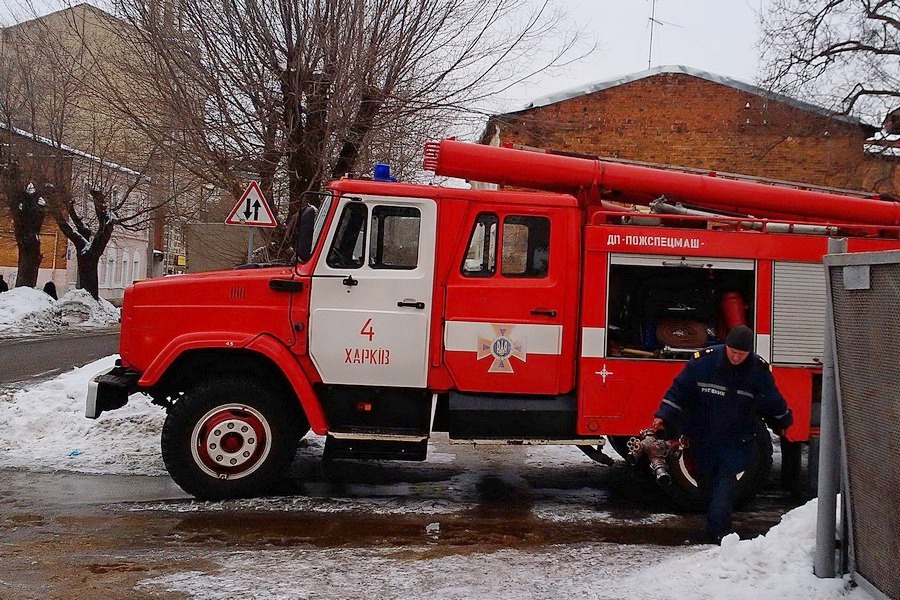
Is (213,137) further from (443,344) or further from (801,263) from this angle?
(801,263)

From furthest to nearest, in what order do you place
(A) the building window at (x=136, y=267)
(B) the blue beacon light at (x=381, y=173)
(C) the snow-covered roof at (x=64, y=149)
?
(A) the building window at (x=136, y=267)
(C) the snow-covered roof at (x=64, y=149)
(B) the blue beacon light at (x=381, y=173)

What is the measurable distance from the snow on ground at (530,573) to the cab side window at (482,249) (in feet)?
7.73

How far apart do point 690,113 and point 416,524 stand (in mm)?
15319

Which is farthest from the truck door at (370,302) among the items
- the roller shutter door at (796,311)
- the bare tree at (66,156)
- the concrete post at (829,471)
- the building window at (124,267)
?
the building window at (124,267)

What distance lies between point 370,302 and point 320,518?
69.1 inches

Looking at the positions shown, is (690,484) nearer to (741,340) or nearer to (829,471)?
(741,340)

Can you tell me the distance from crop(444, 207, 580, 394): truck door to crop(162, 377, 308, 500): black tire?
1.57 metres

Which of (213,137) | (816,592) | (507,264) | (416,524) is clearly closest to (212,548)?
(416,524)

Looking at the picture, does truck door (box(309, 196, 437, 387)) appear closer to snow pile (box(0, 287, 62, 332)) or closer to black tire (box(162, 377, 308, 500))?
black tire (box(162, 377, 308, 500))

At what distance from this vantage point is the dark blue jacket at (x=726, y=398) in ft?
18.3

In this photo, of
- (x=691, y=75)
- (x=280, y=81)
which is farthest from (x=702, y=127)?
(x=280, y=81)

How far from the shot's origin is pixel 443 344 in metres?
6.98

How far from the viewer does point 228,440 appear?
6945 mm

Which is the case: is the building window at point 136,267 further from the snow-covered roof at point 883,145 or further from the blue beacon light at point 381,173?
the blue beacon light at point 381,173
